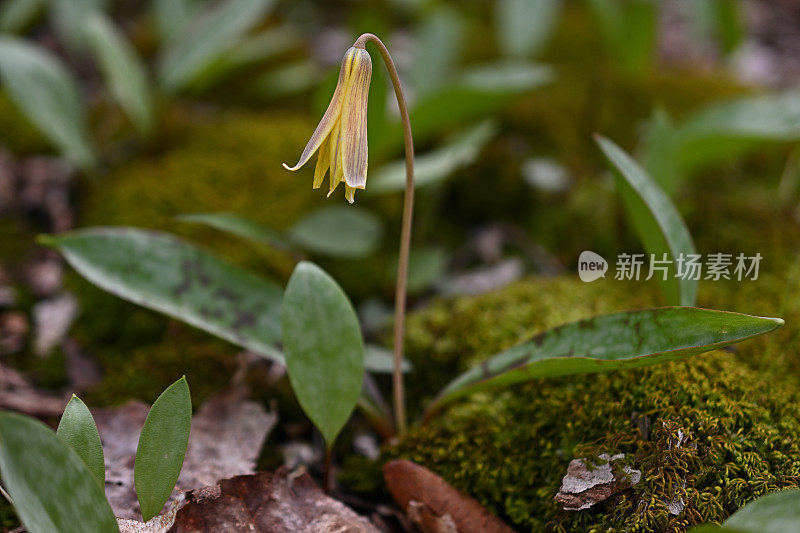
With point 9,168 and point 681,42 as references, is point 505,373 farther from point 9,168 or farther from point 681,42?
point 681,42

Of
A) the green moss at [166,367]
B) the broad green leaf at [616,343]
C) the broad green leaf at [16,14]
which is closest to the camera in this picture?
the broad green leaf at [616,343]

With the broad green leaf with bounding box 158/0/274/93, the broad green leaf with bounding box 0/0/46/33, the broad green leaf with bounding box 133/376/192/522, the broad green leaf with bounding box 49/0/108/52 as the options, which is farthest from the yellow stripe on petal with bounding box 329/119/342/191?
the broad green leaf with bounding box 0/0/46/33

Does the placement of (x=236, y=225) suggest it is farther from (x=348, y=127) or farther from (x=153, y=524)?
(x=153, y=524)

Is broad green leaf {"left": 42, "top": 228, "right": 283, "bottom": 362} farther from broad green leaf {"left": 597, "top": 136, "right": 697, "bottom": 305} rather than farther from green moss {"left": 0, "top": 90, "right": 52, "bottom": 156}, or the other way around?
green moss {"left": 0, "top": 90, "right": 52, "bottom": 156}

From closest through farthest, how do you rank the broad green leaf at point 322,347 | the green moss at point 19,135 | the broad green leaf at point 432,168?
the broad green leaf at point 322,347 → the broad green leaf at point 432,168 → the green moss at point 19,135

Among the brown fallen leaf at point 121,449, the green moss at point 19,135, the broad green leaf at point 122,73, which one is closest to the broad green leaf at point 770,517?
the brown fallen leaf at point 121,449

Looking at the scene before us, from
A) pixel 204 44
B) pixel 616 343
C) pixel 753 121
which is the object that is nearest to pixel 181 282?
pixel 616 343

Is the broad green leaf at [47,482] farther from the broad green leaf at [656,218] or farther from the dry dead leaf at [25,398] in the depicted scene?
the broad green leaf at [656,218]
